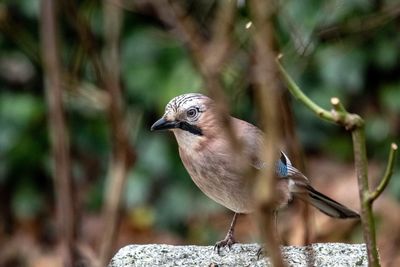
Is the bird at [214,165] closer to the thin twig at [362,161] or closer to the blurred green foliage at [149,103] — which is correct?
the thin twig at [362,161]

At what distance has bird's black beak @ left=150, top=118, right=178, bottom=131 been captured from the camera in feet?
9.79

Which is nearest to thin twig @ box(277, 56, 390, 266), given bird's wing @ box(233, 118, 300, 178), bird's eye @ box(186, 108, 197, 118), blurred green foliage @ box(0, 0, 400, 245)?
bird's wing @ box(233, 118, 300, 178)

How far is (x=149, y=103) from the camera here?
639 centimetres

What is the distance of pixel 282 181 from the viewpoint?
11.4ft

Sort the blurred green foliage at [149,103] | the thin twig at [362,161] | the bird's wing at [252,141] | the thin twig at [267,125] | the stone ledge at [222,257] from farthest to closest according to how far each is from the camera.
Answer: the blurred green foliage at [149,103] → the stone ledge at [222,257] → the bird's wing at [252,141] → the thin twig at [362,161] → the thin twig at [267,125]

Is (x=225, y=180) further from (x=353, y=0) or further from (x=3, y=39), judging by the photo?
(x=3, y=39)

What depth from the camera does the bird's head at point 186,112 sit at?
3.13 m

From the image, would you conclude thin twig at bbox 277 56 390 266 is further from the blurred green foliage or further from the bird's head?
the blurred green foliage

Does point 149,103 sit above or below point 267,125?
above

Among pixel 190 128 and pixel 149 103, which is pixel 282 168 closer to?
pixel 190 128

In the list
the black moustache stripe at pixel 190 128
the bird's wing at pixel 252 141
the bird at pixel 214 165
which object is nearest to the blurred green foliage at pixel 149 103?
the bird at pixel 214 165

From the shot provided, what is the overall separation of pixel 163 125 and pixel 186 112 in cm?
15

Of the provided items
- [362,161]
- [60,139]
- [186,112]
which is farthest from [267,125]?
[186,112]

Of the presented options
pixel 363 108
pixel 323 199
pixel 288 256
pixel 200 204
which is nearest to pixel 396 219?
pixel 363 108
